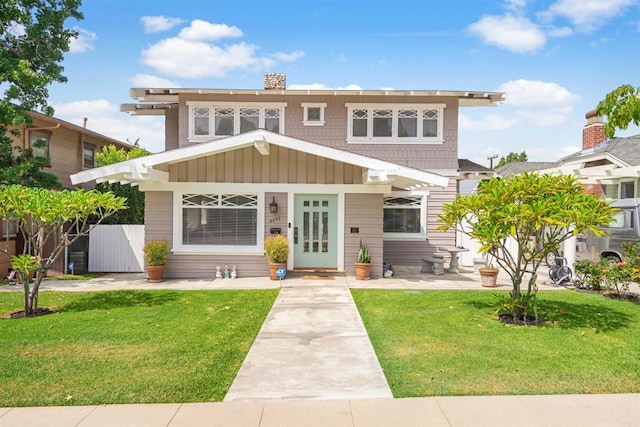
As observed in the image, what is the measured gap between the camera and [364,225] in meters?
11.2

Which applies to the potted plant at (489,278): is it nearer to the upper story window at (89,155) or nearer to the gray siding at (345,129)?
the gray siding at (345,129)

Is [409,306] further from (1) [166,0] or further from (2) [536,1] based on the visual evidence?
(1) [166,0]

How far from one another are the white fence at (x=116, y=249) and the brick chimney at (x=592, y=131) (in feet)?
57.3

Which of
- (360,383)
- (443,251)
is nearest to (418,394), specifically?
(360,383)

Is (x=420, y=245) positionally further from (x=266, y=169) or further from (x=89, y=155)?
(x=89, y=155)

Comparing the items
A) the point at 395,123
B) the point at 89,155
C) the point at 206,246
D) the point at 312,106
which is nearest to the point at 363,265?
the point at 206,246

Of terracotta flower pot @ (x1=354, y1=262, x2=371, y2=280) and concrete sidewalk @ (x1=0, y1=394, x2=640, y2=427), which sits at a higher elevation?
terracotta flower pot @ (x1=354, y1=262, x2=371, y2=280)

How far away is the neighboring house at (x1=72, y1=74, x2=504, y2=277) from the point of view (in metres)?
10.6

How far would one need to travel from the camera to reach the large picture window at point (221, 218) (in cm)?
1130

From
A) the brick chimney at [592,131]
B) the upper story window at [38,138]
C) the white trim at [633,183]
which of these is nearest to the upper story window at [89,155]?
the upper story window at [38,138]

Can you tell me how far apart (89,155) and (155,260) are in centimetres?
1019

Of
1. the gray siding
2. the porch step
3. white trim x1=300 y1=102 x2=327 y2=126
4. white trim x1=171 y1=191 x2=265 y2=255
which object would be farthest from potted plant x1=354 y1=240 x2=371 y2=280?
white trim x1=300 y1=102 x2=327 y2=126

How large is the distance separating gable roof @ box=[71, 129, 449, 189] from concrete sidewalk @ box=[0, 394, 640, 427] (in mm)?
6381

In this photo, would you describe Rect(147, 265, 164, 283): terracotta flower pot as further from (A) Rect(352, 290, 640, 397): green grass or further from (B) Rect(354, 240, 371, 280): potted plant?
(A) Rect(352, 290, 640, 397): green grass
